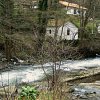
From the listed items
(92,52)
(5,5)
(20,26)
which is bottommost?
(92,52)

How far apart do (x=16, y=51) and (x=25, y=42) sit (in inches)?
65.5

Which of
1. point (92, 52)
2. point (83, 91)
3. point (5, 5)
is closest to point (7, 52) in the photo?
point (5, 5)

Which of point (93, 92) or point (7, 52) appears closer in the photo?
point (93, 92)

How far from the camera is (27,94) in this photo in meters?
8.52

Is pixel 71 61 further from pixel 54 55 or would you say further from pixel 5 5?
pixel 54 55

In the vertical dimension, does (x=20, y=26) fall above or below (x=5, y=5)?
below

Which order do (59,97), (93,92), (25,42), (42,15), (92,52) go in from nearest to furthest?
(59,97) → (93,92) → (25,42) → (42,15) → (92,52)

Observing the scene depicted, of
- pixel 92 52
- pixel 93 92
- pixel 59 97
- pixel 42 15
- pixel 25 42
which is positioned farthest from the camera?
pixel 92 52

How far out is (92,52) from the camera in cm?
3800

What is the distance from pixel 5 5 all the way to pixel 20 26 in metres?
2.37

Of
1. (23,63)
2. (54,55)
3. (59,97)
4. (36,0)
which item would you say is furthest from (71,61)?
(59,97)

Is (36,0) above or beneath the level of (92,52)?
above

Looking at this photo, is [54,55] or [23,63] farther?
[23,63]

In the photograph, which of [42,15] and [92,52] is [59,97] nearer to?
[42,15]
